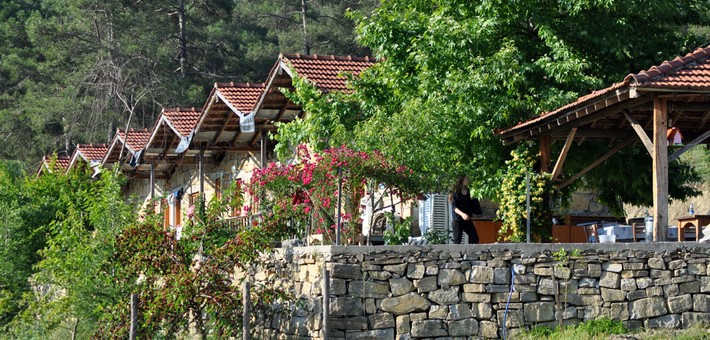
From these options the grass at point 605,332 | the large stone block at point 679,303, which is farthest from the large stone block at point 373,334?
the large stone block at point 679,303

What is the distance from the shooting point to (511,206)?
17.1 meters

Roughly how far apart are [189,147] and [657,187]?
14.7 metres

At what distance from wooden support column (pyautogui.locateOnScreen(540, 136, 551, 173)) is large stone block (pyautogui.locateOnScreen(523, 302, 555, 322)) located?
2879 millimetres

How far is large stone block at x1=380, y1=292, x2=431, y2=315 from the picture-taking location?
14734 mm

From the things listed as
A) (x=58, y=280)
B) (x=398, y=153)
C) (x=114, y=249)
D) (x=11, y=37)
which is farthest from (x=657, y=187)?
(x=11, y=37)

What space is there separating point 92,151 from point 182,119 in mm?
8501

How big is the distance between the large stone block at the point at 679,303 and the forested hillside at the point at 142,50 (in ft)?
87.9

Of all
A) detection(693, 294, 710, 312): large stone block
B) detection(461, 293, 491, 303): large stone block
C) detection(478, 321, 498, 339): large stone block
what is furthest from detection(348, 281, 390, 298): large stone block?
detection(693, 294, 710, 312): large stone block

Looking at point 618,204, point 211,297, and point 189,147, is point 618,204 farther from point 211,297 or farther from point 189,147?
point 189,147

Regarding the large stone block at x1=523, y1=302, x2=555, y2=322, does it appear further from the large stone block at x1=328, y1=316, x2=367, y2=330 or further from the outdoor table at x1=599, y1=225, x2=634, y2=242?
the outdoor table at x1=599, y1=225, x2=634, y2=242

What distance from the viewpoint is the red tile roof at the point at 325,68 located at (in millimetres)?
21719

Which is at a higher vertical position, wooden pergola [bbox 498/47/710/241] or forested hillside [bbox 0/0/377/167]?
forested hillside [bbox 0/0/377/167]

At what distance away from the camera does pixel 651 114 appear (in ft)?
53.6

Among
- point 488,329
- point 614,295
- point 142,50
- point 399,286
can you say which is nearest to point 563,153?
point 614,295
